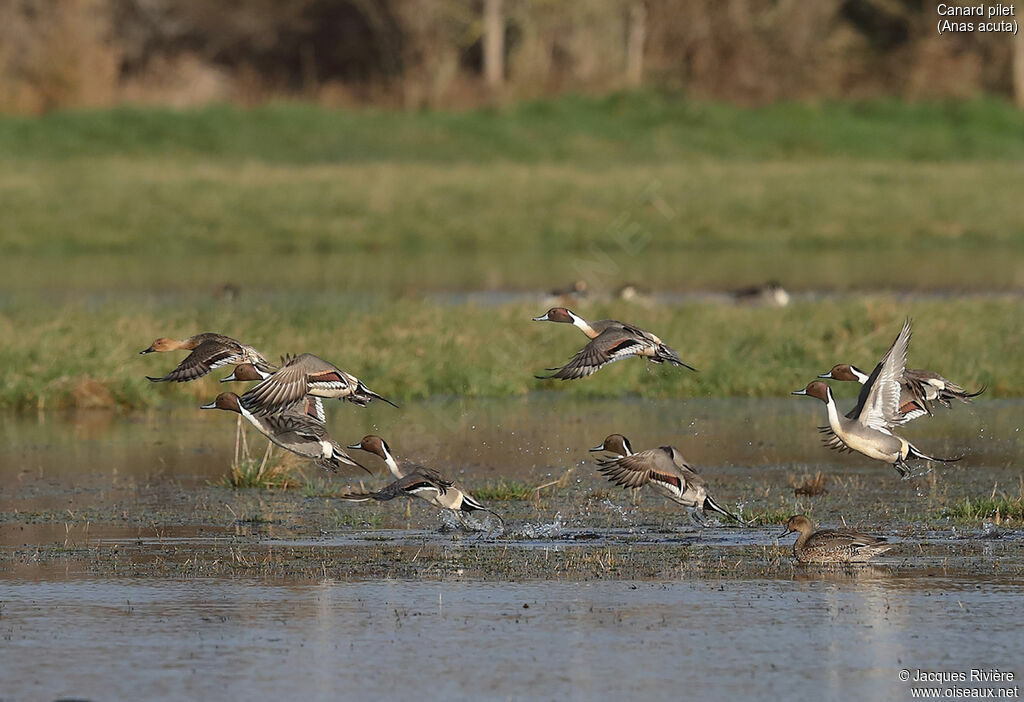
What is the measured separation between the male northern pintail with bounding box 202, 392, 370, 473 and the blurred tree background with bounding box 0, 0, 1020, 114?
31367 mm

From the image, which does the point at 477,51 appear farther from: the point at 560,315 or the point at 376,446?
the point at 376,446

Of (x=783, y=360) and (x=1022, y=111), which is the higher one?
(x=1022, y=111)

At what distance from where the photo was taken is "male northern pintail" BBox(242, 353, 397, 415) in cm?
1308

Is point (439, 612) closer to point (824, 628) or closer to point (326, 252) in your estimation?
point (824, 628)

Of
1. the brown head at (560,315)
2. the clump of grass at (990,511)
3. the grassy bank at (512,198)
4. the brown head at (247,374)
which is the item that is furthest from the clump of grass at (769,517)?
the grassy bank at (512,198)

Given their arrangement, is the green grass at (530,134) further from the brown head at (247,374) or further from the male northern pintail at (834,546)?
the male northern pintail at (834,546)

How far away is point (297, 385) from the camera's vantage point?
43.1 feet

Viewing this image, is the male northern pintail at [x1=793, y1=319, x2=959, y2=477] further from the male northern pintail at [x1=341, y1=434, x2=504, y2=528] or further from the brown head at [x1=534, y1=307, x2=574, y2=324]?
the male northern pintail at [x1=341, y1=434, x2=504, y2=528]

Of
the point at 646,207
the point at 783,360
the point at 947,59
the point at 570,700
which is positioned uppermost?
the point at 947,59

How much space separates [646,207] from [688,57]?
41.7 ft

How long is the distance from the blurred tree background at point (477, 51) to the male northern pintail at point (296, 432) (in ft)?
103

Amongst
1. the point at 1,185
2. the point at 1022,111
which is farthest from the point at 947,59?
the point at 1,185

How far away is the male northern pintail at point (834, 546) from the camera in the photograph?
454 inches

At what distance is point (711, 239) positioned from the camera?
36.3 metres
